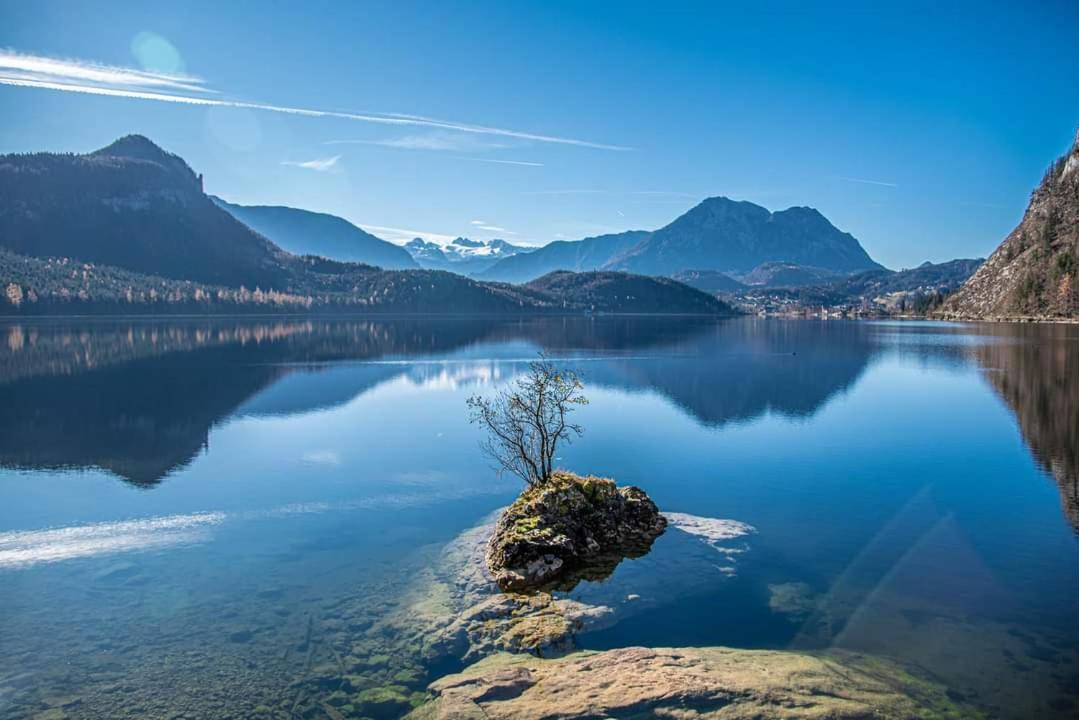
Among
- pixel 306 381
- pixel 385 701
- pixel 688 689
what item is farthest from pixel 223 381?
pixel 688 689

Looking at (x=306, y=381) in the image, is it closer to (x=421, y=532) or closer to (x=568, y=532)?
(x=421, y=532)

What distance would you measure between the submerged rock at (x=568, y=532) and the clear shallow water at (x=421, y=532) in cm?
134

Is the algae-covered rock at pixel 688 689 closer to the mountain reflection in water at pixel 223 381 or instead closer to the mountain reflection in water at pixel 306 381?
the mountain reflection in water at pixel 306 381

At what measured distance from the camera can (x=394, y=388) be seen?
86.2 m

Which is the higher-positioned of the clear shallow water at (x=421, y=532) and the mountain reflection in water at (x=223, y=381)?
the mountain reflection in water at (x=223, y=381)

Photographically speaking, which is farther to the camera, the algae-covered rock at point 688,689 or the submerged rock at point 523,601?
the submerged rock at point 523,601

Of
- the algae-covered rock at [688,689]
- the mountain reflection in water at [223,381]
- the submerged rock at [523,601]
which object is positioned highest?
the mountain reflection in water at [223,381]

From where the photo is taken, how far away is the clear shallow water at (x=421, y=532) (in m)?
20.0

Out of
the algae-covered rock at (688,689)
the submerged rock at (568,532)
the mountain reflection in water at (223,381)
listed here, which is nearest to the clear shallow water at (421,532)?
the mountain reflection in water at (223,381)

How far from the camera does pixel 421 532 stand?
3306 cm

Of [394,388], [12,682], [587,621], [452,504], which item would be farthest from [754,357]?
[12,682]

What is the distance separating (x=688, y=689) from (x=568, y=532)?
12437 mm

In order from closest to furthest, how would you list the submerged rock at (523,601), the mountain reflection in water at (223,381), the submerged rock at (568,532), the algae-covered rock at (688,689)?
the algae-covered rock at (688,689)
the submerged rock at (523,601)
the submerged rock at (568,532)
the mountain reflection in water at (223,381)

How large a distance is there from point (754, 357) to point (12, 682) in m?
128
